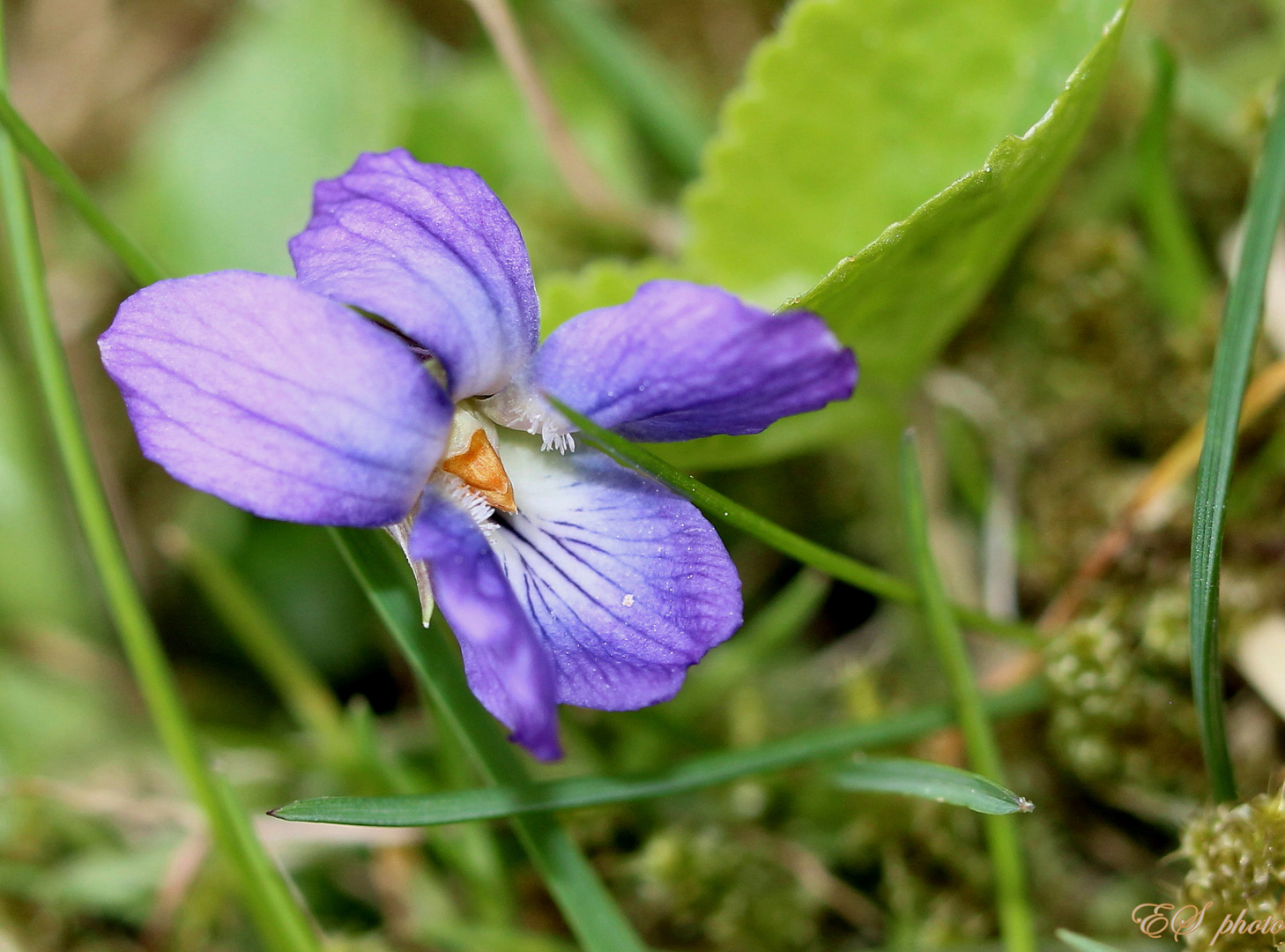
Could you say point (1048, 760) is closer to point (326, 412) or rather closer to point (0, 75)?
point (326, 412)

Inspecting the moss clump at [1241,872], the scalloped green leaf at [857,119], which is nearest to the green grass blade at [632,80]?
the scalloped green leaf at [857,119]

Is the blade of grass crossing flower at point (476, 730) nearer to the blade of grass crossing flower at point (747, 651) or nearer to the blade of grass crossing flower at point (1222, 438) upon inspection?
the blade of grass crossing flower at point (747, 651)

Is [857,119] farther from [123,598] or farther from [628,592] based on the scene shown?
[123,598]

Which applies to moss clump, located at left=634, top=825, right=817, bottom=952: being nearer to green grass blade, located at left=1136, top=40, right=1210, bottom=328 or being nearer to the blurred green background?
the blurred green background

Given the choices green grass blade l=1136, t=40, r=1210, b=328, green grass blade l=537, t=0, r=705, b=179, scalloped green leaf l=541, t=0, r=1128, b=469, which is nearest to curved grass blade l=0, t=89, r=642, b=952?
scalloped green leaf l=541, t=0, r=1128, b=469

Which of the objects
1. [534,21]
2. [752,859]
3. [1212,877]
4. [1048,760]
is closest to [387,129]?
[534,21]

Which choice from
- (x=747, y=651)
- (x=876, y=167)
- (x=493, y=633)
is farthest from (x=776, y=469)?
(x=493, y=633)
